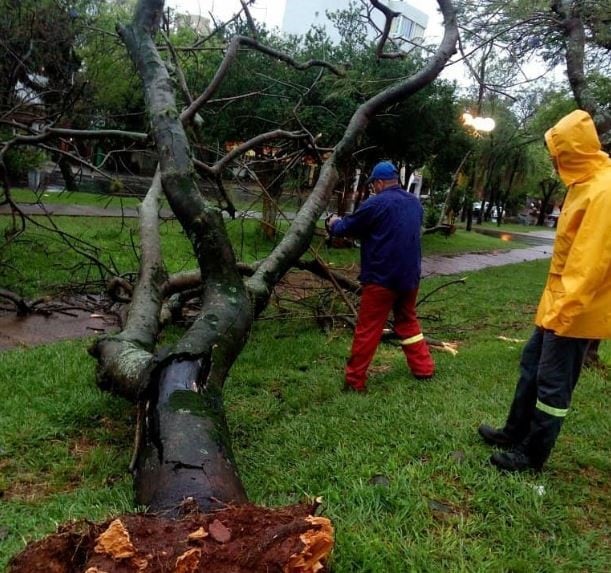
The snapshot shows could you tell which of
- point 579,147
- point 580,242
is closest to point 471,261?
point 579,147

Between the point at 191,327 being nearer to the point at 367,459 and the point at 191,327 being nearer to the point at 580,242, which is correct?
the point at 367,459

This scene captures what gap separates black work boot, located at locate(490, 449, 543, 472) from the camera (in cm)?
285

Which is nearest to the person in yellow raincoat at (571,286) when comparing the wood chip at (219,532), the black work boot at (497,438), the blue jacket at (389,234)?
the black work boot at (497,438)

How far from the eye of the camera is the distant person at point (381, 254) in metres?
4.22

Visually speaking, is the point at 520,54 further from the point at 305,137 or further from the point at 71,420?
the point at 71,420

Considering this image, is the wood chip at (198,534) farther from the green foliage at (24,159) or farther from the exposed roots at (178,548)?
the green foliage at (24,159)

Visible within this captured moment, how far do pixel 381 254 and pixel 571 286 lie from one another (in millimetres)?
1806

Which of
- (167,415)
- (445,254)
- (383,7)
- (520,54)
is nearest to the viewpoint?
(167,415)

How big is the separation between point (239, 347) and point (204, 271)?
1.80 feet

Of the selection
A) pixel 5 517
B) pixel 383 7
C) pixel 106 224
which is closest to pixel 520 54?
pixel 383 7

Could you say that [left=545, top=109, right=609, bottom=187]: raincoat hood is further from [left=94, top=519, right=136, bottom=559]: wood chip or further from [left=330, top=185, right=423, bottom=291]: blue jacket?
[left=94, top=519, right=136, bottom=559]: wood chip

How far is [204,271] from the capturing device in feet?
10.8

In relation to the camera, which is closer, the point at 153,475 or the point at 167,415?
the point at 153,475

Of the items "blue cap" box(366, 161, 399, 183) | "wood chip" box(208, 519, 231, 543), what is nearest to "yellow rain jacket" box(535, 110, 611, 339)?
"blue cap" box(366, 161, 399, 183)
